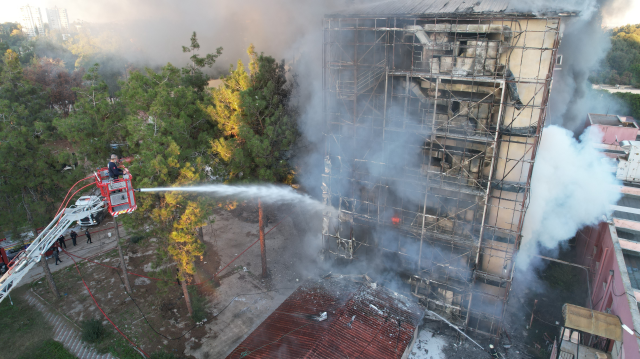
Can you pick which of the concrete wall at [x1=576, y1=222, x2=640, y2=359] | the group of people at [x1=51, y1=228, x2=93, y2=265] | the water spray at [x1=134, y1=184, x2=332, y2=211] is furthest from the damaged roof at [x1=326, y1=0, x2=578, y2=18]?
the group of people at [x1=51, y1=228, x2=93, y2=265]

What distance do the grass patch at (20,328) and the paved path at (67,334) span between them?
158mm

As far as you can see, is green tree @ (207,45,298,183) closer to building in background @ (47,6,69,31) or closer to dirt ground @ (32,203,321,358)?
dirt ground @ (32,203,321,358)

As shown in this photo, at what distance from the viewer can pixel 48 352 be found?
1163cm

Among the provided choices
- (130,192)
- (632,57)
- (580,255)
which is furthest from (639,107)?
(130,192)

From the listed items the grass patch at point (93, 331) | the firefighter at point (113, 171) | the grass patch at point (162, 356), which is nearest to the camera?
the firefighter at point (113, 171)

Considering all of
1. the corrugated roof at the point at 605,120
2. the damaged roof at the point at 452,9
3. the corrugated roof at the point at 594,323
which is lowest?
the corrugated roof at the point at 594,323

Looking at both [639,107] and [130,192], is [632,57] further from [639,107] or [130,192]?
[130,192]

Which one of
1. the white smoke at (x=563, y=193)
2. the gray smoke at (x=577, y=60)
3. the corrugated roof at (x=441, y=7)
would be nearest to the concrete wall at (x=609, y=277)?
the white smoke at (x=563, y=193)

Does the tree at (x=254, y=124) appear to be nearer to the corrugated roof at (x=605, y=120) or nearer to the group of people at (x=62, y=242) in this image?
the group of people at (x=62, y=242)

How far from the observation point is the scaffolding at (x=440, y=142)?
10422 mm

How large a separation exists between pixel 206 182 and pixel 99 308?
618cm

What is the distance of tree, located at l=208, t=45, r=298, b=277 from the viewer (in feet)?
45.9

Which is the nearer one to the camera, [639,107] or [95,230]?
[95,230]

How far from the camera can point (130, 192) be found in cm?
1044
